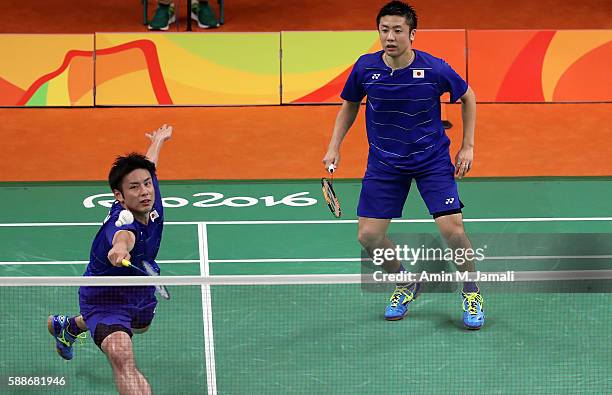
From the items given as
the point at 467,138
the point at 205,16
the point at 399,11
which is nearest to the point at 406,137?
the point at 467,138

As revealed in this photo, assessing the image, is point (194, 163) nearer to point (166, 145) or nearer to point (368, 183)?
point (166, 145)

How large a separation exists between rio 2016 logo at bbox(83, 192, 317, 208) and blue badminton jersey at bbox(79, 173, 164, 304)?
372 cm

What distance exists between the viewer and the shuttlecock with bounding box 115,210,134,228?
663 cm

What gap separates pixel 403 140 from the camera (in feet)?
25.5

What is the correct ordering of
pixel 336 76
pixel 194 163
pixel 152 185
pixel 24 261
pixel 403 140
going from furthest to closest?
pixel 336 76, pixel 194 163, pixel 24 261, pixel 403 140, pixel 152 185

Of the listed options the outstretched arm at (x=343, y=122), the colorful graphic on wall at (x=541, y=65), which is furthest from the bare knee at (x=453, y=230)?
the colorful graphic on wall at (x=541, y=65)

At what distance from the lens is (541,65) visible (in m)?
13.2

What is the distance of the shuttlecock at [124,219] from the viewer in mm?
6633

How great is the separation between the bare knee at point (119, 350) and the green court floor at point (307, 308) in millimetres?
588

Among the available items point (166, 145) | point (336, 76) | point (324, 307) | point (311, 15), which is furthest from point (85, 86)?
→ point (324, 307)

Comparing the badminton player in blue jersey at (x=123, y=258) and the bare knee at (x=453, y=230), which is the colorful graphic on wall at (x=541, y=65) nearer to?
the bare knee at (x=453, y=230)

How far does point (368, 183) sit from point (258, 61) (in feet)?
17.8

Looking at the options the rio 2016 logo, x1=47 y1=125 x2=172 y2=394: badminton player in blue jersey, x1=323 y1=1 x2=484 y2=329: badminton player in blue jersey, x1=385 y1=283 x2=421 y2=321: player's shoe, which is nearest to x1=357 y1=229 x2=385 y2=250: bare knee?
x1=323 y1=1 x2=484 y2=329: badminton player in blue jersey

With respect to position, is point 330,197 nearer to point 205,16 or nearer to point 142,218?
point 142,218
